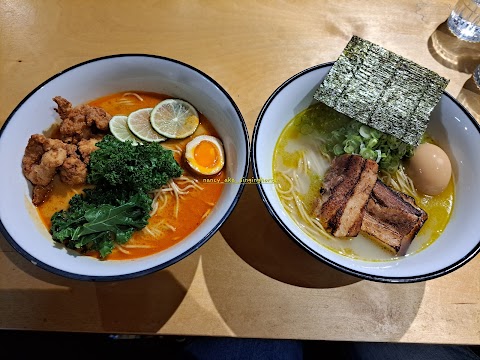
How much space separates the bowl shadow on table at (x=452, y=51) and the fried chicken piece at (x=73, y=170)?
184cm

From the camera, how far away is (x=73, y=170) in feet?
4.91

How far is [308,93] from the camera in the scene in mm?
1645

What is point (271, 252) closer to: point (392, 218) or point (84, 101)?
point (392, 218)

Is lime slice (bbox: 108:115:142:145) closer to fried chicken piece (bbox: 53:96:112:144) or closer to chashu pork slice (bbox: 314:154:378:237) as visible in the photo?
fried chicken piece (bbox: 53:96:112:144)

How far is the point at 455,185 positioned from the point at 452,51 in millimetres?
884

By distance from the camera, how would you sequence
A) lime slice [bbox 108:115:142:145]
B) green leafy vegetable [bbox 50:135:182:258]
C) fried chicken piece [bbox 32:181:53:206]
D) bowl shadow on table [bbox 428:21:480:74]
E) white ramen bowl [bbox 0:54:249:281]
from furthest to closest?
bowl shadow on table [bbox 428:21:480:74]
lime slice [bbox 108:115:142:145]
fried chicken piece [bbox 32:181:53:206]
green leafy vegetable [bbox 50:135:182:258]
white ramen bowl [bbox 0:54:249:281]

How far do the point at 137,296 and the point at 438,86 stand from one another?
4.81ft

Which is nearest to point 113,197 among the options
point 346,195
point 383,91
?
point 346,195

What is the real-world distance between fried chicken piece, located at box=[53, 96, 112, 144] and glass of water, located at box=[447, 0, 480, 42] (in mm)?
1893

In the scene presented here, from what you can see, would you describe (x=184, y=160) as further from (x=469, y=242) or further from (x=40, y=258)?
(x=469, y=242)

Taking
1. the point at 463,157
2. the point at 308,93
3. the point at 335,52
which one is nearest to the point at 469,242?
the point at 463,157

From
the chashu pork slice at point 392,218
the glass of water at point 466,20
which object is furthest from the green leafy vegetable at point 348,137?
the glass of water at point 466,20

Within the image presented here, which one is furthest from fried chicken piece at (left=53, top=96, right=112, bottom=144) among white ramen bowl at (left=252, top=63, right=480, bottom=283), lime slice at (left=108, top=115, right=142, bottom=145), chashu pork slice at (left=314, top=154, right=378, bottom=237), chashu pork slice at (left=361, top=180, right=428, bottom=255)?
chashu pork slice at (left=361, top=180, right=428, bottom=255)

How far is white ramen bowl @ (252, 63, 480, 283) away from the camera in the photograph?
1.29 meters
